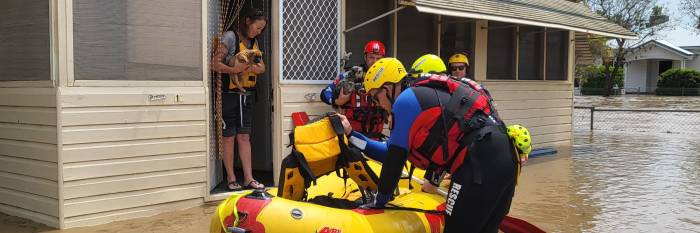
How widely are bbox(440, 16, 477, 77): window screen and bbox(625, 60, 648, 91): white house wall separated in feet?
162

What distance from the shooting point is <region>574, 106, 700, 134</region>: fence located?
16625 mm

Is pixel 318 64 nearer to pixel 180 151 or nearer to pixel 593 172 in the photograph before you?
pixel 180 151

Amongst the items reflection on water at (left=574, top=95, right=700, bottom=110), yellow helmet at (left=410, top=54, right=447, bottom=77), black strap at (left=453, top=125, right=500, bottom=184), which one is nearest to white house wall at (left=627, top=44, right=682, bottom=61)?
reflection on water at (left=574, top=95, right=700, bottom=110)

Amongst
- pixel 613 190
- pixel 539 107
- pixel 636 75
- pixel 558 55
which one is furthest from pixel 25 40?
pixel 636 75

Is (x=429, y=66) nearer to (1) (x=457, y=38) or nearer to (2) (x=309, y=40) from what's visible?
(2) (x=309, y=40)

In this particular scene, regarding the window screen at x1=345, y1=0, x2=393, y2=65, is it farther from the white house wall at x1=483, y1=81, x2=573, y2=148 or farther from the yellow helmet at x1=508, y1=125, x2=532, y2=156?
the yellow helmet at x1=508, y1=125, x2=532, y2=156

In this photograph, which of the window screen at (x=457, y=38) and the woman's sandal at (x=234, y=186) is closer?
the woman's sandal at (x=234, y=186)

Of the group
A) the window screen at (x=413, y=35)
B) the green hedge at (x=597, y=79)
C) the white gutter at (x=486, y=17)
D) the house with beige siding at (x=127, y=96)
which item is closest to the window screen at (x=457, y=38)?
the window screen at (x=413, y=35)

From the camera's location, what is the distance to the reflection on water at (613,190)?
5.84 m

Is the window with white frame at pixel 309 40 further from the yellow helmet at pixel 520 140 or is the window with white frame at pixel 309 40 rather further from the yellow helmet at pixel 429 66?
the yellow helmet at pixel 520 140

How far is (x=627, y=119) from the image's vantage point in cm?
2030

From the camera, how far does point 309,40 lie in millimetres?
6703

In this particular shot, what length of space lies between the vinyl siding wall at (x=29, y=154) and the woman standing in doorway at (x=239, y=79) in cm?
155

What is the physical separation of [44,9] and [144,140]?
1.29 metres
